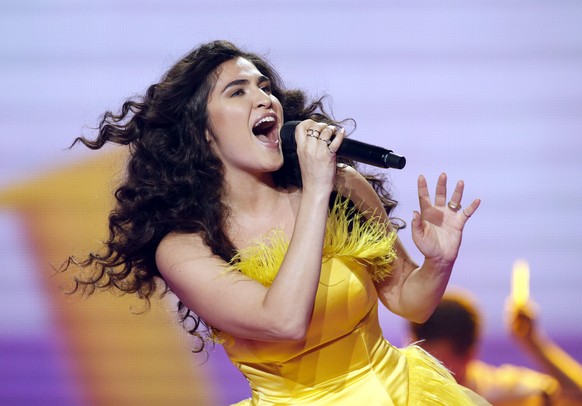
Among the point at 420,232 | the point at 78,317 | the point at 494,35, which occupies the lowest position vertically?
the point at 78,317

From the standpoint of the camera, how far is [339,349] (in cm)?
177

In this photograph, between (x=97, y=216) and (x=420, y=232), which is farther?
(x=97, y=216)

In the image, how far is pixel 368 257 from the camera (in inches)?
71.5

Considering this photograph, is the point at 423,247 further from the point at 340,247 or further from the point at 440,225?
the point at 340,247

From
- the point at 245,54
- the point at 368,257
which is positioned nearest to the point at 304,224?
the point at 368,257

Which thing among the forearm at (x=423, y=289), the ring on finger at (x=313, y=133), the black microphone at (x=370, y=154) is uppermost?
the ring on finger at (x=313, y=133)

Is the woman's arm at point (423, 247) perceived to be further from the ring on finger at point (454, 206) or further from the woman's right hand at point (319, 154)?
the woman's right hand at point (319, 154)

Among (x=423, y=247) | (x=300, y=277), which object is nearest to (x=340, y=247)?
(x=423, y=247)

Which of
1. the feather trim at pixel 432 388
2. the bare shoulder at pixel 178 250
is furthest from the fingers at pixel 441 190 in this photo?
the bare shoulder at pixel 178 250

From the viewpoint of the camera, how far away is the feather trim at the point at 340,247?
1734 mm

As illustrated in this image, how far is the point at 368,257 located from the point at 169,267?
418 mm

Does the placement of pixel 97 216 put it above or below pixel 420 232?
below

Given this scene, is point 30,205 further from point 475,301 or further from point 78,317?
point 475,301

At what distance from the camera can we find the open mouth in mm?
1828
